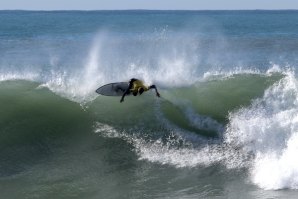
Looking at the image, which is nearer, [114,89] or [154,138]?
[154,138]

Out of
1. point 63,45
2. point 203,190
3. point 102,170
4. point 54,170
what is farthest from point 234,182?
point 63,45

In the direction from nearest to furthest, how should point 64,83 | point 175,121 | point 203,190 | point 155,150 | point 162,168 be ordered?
point 203,190 < point 162,168 < point 155,150 < point 175,121 < point 64,83

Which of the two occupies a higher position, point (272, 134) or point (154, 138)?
point (154, 138)

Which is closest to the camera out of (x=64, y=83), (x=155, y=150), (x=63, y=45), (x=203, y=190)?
(x=203, y=190)

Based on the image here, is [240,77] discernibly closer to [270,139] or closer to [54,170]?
[270,139]

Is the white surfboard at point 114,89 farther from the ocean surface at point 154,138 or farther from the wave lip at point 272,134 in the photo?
the wave lip at point 272,134

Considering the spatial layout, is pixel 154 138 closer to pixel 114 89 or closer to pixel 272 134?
pixel 114 89

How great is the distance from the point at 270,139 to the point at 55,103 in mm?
6658

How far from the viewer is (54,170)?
12.9m

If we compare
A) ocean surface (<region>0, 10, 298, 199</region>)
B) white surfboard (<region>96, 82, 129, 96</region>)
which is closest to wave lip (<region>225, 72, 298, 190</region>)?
ocean surface (<region>0, 10, 298, 199</region>)

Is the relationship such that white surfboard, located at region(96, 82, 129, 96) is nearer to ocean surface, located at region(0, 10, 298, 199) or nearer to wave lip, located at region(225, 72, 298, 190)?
ocean surface, located at region(0, 10, 298, 199)

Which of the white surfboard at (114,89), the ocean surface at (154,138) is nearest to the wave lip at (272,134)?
the ocean surface at (154,138)

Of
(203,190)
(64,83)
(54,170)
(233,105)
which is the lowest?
(203,190)

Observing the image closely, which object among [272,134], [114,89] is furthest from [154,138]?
[272,134]
